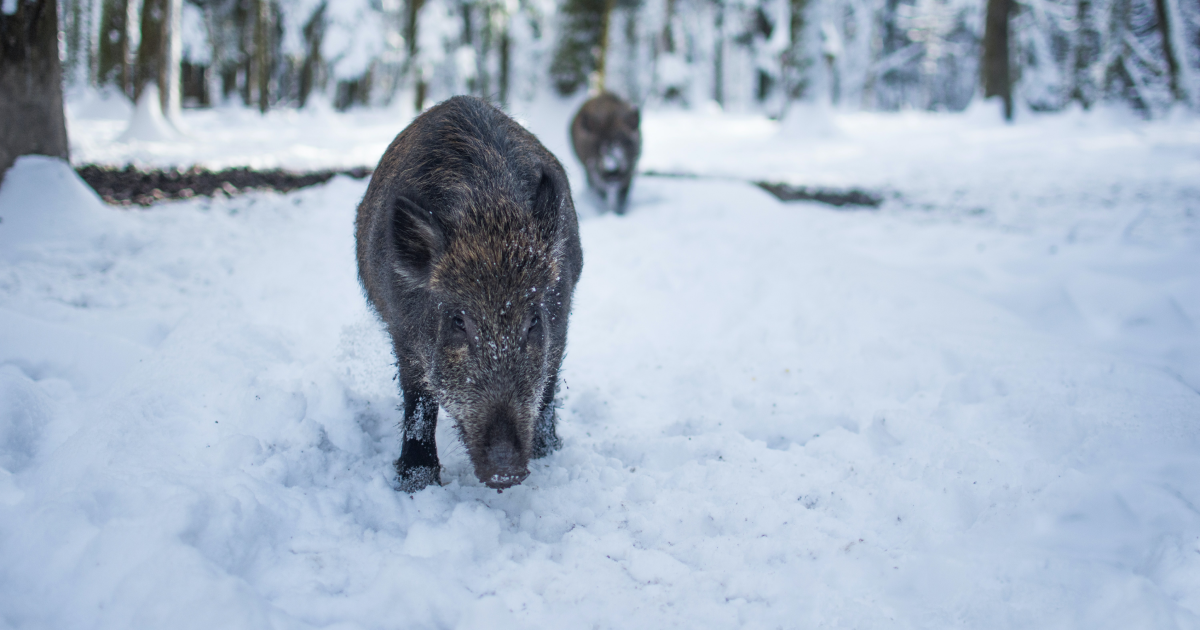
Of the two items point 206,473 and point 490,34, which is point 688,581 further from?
point 490,34

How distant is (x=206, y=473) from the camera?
2.47m

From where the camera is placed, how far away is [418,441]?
2906mm

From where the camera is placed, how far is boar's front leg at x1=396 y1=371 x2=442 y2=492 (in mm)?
2889

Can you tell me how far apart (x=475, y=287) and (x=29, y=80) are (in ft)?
16.5

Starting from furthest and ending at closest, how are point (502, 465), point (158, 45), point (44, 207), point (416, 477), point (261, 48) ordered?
point (261, 48) → point (158, 45) → point (44, 207) → point (416, 477) → point (502, 465)

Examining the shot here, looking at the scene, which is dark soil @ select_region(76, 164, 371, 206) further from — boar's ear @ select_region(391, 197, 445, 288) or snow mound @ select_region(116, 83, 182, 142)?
boar's ear @ select_region(391, 197, 445, 288)

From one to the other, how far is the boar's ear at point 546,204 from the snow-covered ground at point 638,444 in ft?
3.96

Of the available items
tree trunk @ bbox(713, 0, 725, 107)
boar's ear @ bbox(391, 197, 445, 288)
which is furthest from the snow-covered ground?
tree trunk @ bbox(713, 0, 725, 107)

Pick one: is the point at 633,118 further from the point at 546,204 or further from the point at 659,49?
the point at 659,49

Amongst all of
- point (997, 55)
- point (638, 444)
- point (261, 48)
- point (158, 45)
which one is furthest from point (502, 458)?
point (261, 48)

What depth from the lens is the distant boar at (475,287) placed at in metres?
2.34

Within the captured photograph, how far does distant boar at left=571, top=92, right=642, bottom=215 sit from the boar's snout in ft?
22.0

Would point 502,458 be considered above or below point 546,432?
above

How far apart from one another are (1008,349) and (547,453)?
2.90 m
